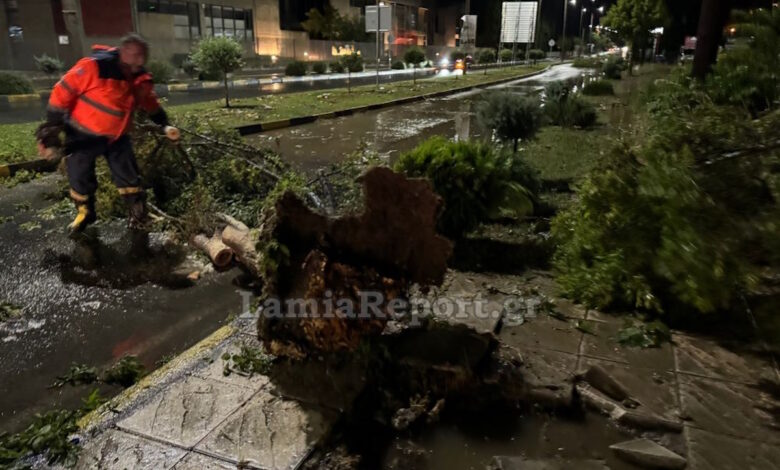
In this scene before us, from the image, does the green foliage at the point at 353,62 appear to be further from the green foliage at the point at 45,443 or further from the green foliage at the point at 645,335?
the green foliage at the point at 45,443

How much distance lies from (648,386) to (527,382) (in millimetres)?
663

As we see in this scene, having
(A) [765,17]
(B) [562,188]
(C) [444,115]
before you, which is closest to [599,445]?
(A) [765,17]

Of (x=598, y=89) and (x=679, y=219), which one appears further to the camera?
(x=598, y=89)

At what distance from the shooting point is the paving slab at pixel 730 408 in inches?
112

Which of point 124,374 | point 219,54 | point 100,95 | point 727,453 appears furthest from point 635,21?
point 124,374

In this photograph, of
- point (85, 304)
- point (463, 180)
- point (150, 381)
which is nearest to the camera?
point (150, 381)

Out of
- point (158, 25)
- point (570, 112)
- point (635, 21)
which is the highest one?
point (635, 21)

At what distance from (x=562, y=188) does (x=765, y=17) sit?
394 cm

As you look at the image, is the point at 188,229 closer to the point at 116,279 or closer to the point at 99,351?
the point at 116,279

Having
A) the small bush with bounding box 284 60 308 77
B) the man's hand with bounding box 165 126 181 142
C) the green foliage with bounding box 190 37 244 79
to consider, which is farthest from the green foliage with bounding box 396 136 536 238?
the small bush with bounding box 284 60 308 77

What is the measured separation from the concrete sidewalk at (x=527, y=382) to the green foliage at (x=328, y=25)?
49.1 m

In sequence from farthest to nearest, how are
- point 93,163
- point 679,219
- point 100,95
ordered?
point 93,163, point 100,95, point 679,219

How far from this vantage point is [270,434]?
110 inches

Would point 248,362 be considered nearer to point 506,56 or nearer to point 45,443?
point 45,443
